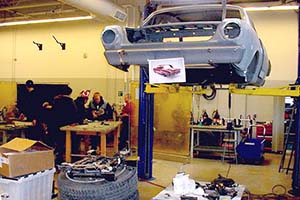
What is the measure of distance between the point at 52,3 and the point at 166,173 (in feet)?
17.4

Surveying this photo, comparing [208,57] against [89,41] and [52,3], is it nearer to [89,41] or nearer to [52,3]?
[52,3]

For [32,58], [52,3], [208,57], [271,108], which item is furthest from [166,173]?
[32,58]

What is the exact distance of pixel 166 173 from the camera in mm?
6664

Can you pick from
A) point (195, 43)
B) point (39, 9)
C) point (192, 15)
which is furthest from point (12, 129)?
point (195, 43)

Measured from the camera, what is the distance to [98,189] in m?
2.89

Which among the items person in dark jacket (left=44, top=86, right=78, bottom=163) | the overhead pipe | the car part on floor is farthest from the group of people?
the car part on floor

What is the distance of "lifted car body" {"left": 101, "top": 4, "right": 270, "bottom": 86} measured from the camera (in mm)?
2346

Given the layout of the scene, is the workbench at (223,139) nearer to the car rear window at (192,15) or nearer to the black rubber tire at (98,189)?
the car rear window at (192,15)

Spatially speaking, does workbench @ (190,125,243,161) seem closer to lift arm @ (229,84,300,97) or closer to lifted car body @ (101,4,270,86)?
lift arm @ (229,84,300,97)

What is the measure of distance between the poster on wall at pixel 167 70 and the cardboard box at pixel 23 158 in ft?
6.59

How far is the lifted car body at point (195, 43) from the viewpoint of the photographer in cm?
235

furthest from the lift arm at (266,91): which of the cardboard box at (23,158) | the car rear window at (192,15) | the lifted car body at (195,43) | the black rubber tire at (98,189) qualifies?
the cardboard box at (23,158)

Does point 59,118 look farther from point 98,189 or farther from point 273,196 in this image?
point 98,189

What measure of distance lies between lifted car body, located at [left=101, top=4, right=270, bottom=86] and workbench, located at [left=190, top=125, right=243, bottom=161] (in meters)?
4.78
